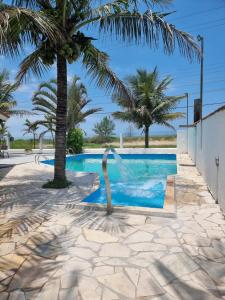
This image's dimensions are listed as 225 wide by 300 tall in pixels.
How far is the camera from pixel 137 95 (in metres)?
20.9

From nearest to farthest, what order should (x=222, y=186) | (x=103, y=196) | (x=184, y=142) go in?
(x=222, y=186), (x=103, y=196), (x=184, y=142)

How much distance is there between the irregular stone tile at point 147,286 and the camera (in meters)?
2.58

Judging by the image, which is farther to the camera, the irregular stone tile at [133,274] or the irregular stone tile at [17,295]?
the irregular stone tile at [133,274]

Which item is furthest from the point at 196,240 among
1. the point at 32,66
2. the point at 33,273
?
the point at 32,66

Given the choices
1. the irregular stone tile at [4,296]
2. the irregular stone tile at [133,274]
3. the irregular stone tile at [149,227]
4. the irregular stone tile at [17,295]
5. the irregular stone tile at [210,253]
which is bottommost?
the irregular stone tile at [4,296]

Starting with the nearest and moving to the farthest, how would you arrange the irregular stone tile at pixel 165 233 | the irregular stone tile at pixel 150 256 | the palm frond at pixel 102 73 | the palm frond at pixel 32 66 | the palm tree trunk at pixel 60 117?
1. the irregular stone tile at pixel 150 256
2. the irregular stone tile at pixel 165 233
3. the palm frond at pixel 32 66
4. the palm tree trunk at pixel 60 117
5. the palm frond at pixel 102 73

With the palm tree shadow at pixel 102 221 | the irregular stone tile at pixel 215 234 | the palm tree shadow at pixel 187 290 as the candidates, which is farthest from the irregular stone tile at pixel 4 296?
the irregular stone tile at pixel 215 234

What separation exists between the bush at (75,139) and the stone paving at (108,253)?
1360cm

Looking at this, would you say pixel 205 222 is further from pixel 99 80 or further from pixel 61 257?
pixel 99 80

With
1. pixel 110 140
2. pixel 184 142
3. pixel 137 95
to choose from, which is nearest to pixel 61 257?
pixel 184 142

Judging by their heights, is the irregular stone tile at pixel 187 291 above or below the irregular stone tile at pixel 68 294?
above

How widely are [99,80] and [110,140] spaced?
20823 mm

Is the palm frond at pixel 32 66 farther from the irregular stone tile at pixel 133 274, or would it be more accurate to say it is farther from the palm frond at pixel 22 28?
the irregular stone tile at pixel 133 274

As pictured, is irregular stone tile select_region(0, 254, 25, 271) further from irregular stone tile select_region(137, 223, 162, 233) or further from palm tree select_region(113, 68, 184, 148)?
palm tree select_region(113, 68, 184, 148)
